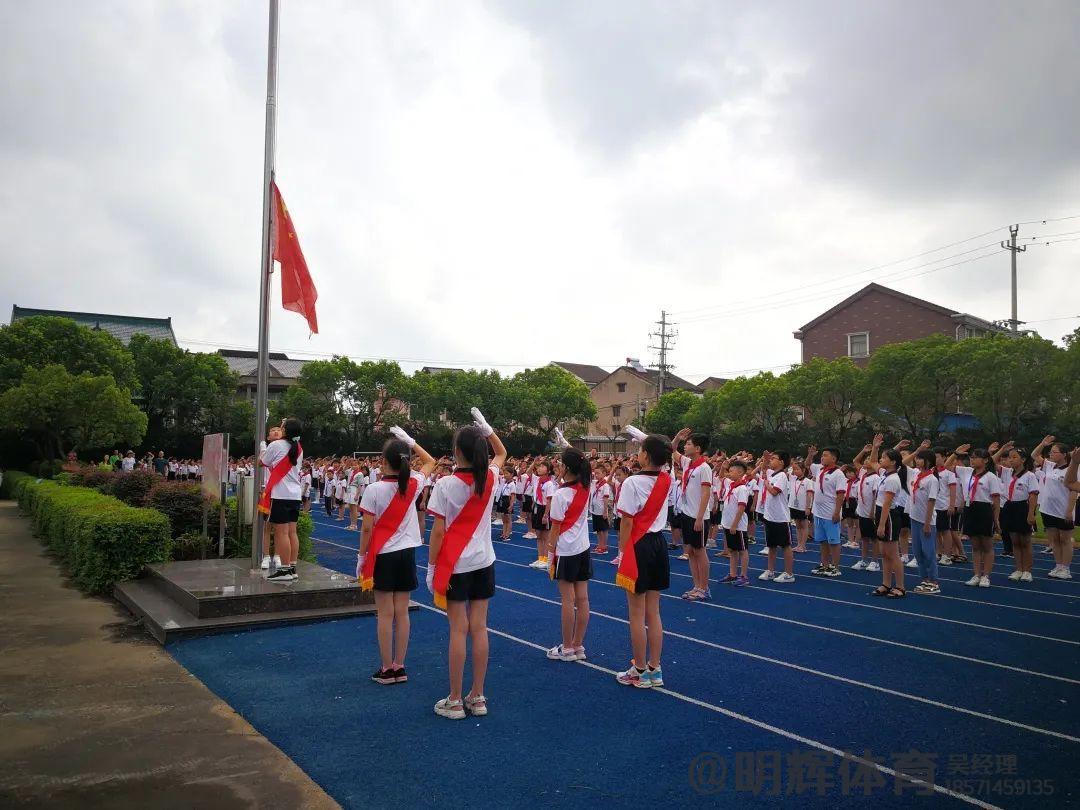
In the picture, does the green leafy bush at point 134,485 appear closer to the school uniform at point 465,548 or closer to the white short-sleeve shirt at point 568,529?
the white short-sleeve shirt at point 568,529

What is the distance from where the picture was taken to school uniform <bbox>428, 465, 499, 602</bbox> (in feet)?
16.0

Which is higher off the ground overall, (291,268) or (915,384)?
(915,384)

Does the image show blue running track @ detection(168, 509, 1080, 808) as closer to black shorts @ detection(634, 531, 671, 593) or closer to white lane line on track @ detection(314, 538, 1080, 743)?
white lane line on track @ detection(314, 538, 1080, 743)

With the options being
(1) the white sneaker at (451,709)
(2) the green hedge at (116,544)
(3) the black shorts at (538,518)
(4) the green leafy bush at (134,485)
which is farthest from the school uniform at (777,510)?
(4) the green leafy bush at (134,485)

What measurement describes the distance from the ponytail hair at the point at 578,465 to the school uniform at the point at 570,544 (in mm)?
116

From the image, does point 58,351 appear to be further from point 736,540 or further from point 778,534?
point 778,534

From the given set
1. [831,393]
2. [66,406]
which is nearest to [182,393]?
[66,406]

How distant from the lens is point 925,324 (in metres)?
36.8

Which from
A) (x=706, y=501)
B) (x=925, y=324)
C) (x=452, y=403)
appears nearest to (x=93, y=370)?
(x=452, y=403)

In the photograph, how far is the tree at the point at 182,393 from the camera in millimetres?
37875

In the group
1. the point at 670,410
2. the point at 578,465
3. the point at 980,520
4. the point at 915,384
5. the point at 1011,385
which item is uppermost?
the point at 670,410

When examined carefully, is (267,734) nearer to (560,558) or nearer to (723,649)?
(560,558)

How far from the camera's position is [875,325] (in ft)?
127

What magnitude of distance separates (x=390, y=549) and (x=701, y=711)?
8.38ft
